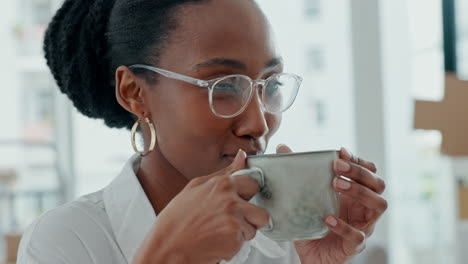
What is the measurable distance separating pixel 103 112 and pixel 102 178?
1.81 meters

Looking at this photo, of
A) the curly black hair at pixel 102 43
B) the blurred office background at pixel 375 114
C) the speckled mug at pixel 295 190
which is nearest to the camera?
the speckled mug at pixel 295 190

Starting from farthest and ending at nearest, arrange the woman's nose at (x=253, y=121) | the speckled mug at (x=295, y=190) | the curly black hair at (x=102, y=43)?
the curly black hair at (x=102, y=43)
the woman's nose at (x=253, y=121)
the speckled mug at (x=295, y=190)

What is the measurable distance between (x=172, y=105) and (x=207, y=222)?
1.22ft

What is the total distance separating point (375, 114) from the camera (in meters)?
2.40

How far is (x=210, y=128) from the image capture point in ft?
3.39

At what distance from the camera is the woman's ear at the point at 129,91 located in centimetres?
115

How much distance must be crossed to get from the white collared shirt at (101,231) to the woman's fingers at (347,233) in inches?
7.1

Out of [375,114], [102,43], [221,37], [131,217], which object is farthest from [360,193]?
[375,114]

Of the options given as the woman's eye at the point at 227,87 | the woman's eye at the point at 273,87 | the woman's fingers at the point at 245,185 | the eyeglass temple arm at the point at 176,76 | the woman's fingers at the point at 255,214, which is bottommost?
the woman's fingers at the point at 255,214

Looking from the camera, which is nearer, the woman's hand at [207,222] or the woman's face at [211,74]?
the woman's hand at [207,222]

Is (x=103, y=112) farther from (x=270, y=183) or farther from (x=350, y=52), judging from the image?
(x=350, y=52)

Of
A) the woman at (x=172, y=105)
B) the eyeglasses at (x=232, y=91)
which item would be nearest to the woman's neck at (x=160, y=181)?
the woman at (x=172, y=105)

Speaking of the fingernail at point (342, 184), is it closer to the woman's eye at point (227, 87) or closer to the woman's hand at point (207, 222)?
A: the woman's hand at point (207, 222)

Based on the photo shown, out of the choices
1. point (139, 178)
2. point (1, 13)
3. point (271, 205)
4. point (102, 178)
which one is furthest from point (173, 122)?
point (1, 13)
